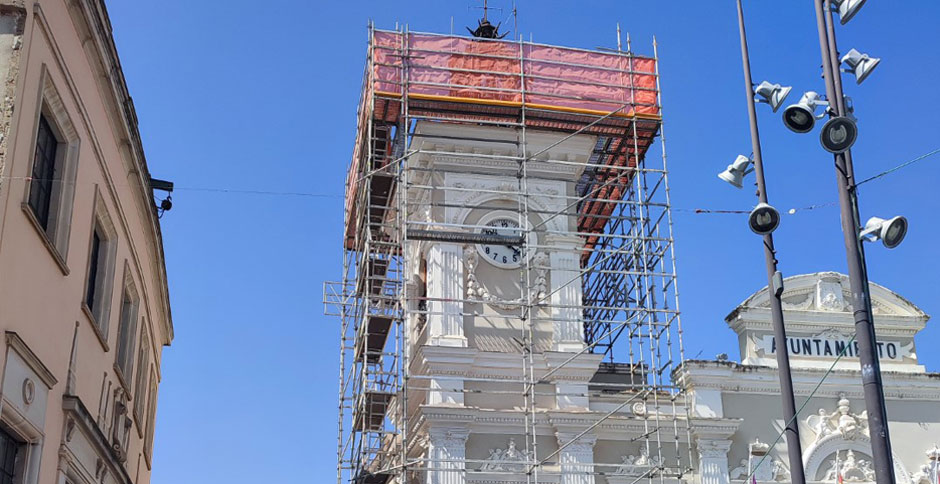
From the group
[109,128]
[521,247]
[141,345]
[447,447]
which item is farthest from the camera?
[521,247]

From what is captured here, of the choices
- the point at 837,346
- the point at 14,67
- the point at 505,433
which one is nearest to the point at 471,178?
the point at 505,433

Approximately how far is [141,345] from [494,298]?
8.97 m

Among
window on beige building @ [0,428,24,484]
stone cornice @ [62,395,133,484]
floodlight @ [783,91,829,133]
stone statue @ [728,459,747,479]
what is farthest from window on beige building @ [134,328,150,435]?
stone statue @ [728,459,747,479]

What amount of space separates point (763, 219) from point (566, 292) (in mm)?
13382

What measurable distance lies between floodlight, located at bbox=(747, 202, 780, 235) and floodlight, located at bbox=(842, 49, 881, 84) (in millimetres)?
1833

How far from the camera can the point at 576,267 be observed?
89.0 feet

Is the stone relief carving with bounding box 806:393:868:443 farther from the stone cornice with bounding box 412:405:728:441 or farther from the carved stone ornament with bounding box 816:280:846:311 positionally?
the carved stone ornament with bounding box 816:280:846:311

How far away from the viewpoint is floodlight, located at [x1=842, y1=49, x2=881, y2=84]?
491 inches

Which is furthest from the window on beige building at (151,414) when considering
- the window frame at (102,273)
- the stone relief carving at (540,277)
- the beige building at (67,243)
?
the stone relief carving at (540,277)

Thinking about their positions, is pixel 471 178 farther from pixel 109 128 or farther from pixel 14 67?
pixel 14 67

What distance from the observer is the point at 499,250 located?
27062 mm

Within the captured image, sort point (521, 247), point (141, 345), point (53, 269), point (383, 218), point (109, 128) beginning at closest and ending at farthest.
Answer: point (53, 269) < point (109, 128) < point (141, 345) < point (521, 247) < point (383, 218)

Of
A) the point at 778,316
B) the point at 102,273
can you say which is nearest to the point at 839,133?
the point at 778,316

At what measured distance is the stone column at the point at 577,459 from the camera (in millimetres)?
24906
